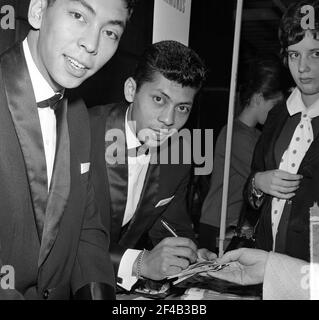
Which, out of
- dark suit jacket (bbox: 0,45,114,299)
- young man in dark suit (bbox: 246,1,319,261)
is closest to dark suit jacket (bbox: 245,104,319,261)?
young man in dark suit (bbox: 246,1,319,261)

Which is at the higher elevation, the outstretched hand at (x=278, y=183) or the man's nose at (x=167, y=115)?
the man's nose at (x=167, y=115)

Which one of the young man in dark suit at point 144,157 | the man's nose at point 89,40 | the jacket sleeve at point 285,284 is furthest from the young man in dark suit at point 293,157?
the man's nose at point 89,40

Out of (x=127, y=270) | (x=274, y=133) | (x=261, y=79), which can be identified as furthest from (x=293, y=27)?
(x=127, y=270)

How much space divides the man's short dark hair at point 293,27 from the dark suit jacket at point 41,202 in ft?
2.52

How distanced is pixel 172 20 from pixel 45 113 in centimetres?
67

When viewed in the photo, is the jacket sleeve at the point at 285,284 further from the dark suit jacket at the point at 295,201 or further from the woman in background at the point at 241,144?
the woman in background at the point at 241,144

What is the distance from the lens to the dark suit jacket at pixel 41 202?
1.16 m

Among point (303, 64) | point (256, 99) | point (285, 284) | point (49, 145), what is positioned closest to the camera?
point (49, 145)

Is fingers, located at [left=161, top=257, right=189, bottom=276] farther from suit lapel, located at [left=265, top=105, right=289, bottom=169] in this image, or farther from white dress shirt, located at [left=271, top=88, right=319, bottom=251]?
suit lapel, located at [left=265, top=105, right=289, bottom=169]

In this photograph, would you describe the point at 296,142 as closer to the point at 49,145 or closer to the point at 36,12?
the point at 49,145

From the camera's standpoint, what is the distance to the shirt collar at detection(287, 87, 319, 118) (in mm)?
1594

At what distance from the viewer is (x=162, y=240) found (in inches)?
62.6

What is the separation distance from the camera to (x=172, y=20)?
1.68 m
